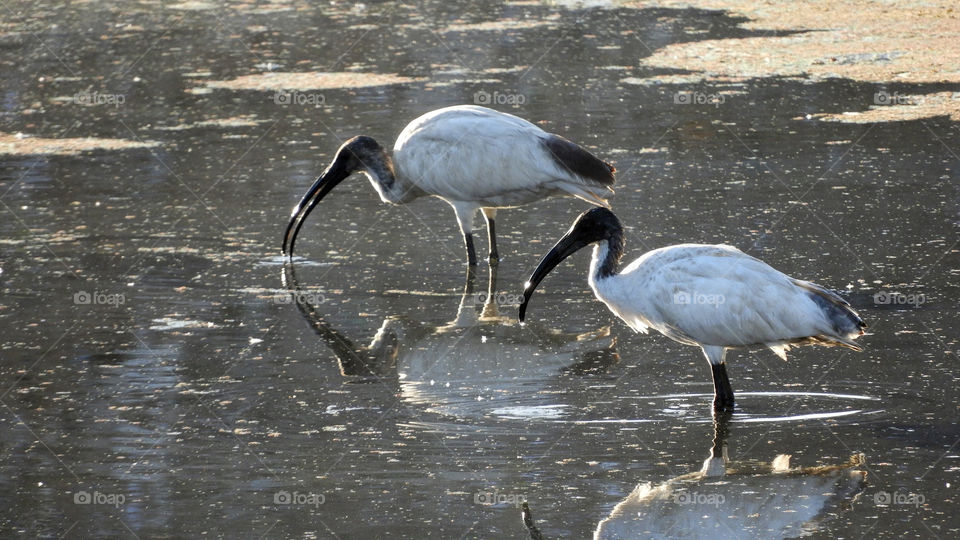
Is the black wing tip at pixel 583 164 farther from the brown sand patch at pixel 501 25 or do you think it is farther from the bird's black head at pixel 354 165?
the brown sand patch at pixel 501 25

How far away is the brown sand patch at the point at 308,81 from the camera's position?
15.4 metres

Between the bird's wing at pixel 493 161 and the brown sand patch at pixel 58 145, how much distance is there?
14.7 feet

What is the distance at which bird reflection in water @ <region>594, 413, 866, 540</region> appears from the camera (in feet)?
16.9

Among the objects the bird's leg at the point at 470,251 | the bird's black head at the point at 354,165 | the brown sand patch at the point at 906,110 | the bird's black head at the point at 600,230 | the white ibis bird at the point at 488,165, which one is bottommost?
the bird's leg at the point at 470,251

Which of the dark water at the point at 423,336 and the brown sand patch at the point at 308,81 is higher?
the dark water at the point at 423,336

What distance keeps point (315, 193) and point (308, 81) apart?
6.15m

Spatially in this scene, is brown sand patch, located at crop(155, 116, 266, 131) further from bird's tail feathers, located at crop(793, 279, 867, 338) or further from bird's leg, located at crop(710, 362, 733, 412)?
bird's tail feathers, located at crop(793, 279, 867, 338)

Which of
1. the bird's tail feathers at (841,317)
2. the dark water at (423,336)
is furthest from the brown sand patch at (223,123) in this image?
the bird's tail feathers at (841,317)

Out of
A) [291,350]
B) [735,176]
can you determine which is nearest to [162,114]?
[735,176]

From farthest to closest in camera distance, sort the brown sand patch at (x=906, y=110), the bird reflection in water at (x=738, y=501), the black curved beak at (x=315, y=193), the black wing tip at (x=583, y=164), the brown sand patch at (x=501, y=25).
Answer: the brown sand patch at (x=501, y=25) < the brown sand patch at (x=906, y=110) < the black curved beak at (x=315, y=193) < the black wing tip at (x=583, y=164) < the bird reflection in water at (x=738, y=501)

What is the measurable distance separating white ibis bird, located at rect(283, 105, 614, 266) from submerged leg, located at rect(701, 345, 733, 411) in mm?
2623

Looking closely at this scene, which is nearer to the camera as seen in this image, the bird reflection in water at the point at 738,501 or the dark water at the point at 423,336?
the bird reflection in water at the point at 738,501

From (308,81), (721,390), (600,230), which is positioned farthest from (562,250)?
(308,81)

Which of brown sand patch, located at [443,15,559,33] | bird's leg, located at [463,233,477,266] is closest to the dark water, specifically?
bird's leg, located at [463,233,477,266]
